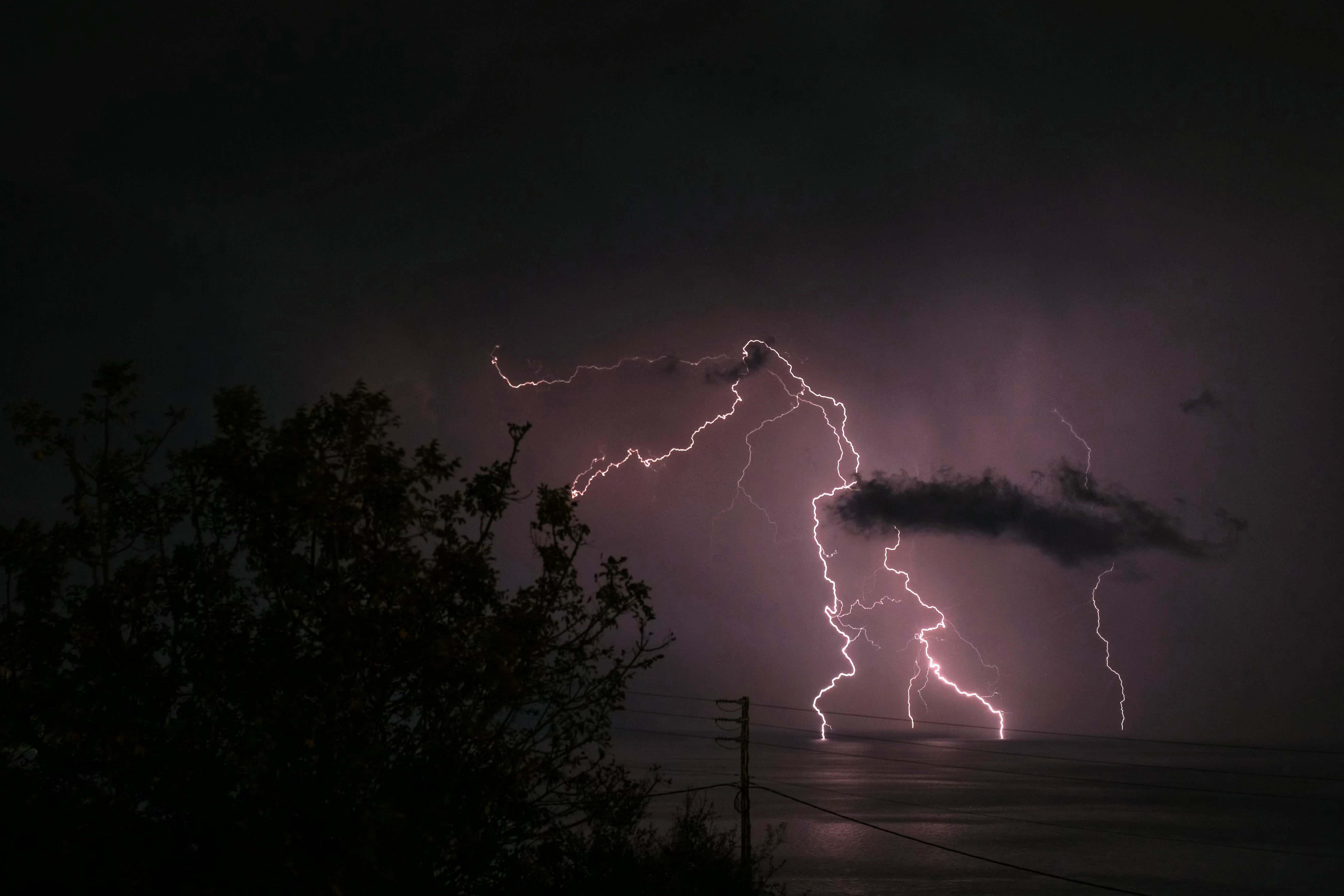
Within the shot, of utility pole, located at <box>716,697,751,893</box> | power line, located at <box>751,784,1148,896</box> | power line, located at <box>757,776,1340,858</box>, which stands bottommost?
power line, located at <box>757,776,1340,858</box>

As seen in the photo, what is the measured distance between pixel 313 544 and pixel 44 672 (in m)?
2.04

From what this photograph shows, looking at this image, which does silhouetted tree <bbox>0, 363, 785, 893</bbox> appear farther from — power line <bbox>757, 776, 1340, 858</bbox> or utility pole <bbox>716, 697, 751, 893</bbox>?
power line <bbox>757, 776, 1340, 858</bbox>

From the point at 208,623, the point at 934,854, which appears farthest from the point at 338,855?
the point at 934,854

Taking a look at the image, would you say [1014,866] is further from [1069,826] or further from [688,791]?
[1069,826]

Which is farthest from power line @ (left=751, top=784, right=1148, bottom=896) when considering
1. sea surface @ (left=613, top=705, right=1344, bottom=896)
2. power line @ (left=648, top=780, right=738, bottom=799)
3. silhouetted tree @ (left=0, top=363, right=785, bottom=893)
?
silhouetted tree @ (left=0, top=363, right=785, bottom=893)

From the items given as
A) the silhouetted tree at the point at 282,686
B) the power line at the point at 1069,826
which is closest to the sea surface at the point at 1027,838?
Answer: the power line at the point at 1069,826

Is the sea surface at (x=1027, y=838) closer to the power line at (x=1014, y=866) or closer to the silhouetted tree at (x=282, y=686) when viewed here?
the power line at (x=1014, y=866)

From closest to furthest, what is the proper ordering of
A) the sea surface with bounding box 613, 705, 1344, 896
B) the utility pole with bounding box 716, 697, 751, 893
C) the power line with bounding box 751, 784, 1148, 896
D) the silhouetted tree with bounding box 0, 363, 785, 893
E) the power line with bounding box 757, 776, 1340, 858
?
the silhouetted tree with bounding box 0, 363, 785, 893
the utility pole with bounding box 716, 697, 751, 893
the power line with bounding box 751, 784, 1148, 896
the sea surface with bounding box 613, 705, 1344, 896
the power line with bounding box 757, 776, 1340, 858

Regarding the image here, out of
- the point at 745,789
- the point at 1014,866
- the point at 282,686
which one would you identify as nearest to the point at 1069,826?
the point at 1014,866

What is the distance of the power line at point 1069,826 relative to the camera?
10262 centimetres

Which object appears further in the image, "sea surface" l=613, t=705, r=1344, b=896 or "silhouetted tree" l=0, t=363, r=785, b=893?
"sea surface" l=613, t=705, r=1344, b=896

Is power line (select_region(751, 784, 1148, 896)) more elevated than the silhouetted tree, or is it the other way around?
the silhouetted tree

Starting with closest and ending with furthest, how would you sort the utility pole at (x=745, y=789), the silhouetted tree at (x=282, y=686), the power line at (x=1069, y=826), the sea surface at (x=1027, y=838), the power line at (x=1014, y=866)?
the silhouetted tree at (x=282, y=686)
the utility pole at (x=745, y=789)
the power line at (x=1014, y=866)
the sea surface at (x=1027, y=838)
the power line at (x=1069, y=826)

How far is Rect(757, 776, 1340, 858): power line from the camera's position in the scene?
103 meters
